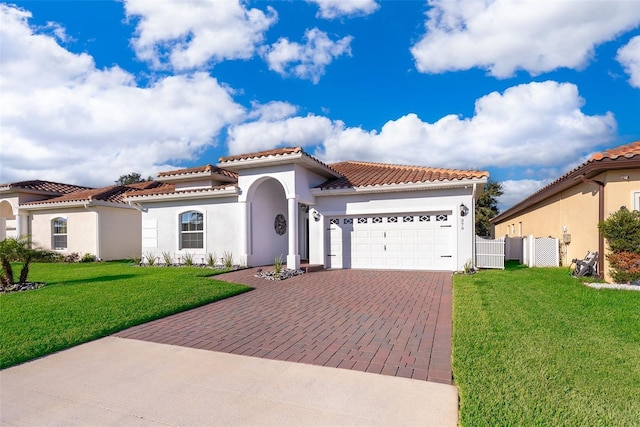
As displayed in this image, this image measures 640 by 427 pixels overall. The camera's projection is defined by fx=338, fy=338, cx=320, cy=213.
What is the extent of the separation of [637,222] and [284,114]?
48.1 feet

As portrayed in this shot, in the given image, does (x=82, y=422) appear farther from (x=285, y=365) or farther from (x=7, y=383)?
(x=285, y=365)

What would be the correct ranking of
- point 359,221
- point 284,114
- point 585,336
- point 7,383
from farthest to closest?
point 284,114 < point 359,221 < point 585,336 < point 7,383

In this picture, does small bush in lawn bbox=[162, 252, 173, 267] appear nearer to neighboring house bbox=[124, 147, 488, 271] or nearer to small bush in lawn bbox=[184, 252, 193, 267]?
neighboring house bbox=[124, 147, 488, 271]

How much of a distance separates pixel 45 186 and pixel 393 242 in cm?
2387

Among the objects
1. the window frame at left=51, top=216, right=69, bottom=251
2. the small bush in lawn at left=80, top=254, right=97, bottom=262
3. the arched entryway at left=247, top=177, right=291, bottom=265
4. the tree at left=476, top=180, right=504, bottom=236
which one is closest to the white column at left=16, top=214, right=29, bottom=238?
the window frame at left=51, top=216, right=69, bottom=251

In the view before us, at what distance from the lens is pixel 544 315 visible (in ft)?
20.5

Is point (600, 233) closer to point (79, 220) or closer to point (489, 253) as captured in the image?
point (489, 253)

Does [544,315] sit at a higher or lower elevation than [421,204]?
lower

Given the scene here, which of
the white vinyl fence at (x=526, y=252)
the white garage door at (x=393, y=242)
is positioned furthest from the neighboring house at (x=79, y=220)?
the white vinyl fence at (x=526, y=252)

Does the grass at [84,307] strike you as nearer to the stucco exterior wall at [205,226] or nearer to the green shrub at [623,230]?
the stucco exterior wall at [205,226]

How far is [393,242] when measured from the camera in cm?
1349

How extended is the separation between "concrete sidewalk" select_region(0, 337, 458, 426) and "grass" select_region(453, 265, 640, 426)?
1.57ft

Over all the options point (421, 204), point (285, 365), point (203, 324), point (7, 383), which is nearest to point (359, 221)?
point (421, 204)

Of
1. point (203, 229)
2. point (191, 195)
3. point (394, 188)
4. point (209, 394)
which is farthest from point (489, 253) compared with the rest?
point (191, 195)
